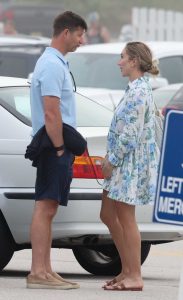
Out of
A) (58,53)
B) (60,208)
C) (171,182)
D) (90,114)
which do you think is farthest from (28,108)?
(171,182)

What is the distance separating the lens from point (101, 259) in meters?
9.75

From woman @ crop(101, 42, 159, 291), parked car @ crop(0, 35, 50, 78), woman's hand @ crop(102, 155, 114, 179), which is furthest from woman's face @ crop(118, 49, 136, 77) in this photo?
parked car @ crop(0, 35, 50, 78)

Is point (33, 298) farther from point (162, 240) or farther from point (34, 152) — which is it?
point (162, 240)

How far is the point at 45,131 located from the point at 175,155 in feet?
6.55

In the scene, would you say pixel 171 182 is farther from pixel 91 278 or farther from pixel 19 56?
pixel 19 56

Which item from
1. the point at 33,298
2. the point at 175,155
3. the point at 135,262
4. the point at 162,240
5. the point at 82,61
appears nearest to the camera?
the point at 175,155

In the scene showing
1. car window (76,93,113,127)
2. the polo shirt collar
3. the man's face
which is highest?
the man's face

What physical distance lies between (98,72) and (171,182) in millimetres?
12769

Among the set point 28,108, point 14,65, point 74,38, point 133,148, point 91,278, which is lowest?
point 91,278

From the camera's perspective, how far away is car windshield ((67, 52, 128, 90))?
62.3 feet

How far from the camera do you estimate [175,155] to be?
6.48 meters

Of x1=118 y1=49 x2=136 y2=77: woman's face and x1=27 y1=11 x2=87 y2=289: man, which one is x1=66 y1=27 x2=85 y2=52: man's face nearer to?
x1=27 y1=11 x2=87 y2=289: man

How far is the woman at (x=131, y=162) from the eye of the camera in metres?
8.44

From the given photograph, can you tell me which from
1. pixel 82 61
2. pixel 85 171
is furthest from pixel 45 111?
pixel 82 61
